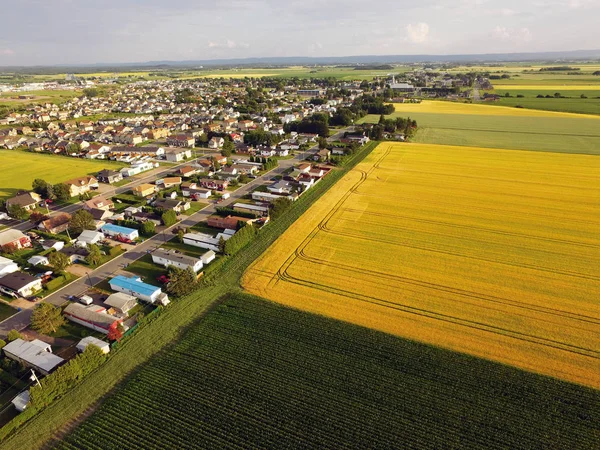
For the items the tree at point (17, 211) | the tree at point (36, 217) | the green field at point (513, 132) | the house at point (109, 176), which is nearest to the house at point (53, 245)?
the tree at point (36, 217)

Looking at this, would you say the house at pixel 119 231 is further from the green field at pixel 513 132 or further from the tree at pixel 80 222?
the green field at pixel 513 132

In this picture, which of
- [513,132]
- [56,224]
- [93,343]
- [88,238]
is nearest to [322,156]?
[88,238]

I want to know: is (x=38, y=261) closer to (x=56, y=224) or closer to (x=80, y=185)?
(x=56, y=224)

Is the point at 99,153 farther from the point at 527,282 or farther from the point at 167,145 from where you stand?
the point at 527,282

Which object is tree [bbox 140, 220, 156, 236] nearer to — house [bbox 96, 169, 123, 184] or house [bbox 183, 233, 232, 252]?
house [bbox 183, 233, 232, 252]

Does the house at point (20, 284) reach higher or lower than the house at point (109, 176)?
lower
